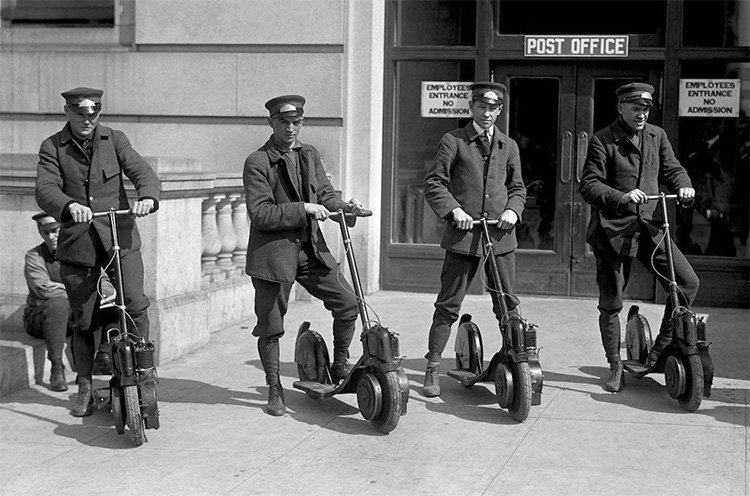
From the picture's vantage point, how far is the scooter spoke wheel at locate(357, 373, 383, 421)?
6.50 meters

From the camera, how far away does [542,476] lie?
5.78 metres

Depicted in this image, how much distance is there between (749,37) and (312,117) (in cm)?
432

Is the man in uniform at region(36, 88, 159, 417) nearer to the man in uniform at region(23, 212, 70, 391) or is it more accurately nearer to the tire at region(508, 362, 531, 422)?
the man in uniform at region(23, 212, 70, 391)

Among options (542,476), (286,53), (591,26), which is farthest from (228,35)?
(542,476)

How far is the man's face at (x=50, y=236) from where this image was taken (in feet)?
25.9

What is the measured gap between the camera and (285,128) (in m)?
6.95

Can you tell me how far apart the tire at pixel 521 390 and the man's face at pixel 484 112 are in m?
1.59

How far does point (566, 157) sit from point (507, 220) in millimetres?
4360

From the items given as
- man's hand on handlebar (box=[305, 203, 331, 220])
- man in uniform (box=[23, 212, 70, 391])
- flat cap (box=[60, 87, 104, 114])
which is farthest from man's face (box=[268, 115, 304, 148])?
man in uniform (box=[23, 212, 70, 391])

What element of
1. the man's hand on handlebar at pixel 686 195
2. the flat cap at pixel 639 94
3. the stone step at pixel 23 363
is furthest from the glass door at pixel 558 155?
the stone step at pixel 23 363

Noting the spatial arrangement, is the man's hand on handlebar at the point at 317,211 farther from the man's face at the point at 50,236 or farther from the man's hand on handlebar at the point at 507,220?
the man's face at the point at 50,236

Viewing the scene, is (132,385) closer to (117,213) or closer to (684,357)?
(117,213)

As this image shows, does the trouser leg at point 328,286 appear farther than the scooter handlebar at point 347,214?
Yes

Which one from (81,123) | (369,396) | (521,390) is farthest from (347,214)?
(81,123)
